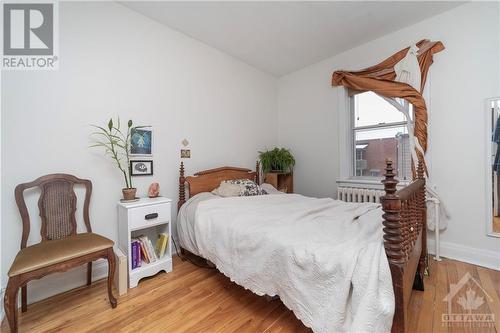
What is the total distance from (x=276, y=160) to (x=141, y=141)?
1.97m

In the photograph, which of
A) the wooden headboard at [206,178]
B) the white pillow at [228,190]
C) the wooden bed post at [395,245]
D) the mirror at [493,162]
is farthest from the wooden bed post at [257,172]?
the mirror at [493,162]

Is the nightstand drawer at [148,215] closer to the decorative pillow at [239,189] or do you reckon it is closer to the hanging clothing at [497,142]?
the decorative pillow at [239,189]

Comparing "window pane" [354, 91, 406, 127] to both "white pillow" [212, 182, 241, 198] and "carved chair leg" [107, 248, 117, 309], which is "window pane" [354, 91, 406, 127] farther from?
"carved chair leg" [107, 248, 117, 309]

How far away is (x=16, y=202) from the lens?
1575 millimetres

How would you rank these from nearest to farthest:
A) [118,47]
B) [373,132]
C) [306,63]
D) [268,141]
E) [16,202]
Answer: [16,202] < [118,47] < [373,132] < [306,63] < [268,141]

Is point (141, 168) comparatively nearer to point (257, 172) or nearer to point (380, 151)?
point (257, 172)

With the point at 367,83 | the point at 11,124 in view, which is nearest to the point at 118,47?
the point at 11,124

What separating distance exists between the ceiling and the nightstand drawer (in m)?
2.03

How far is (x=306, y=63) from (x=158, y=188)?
2897 mm

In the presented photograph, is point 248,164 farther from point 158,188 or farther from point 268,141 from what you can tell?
point 158,188

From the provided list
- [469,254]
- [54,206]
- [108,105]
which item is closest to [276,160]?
[108,105]

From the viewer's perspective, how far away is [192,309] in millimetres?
1575

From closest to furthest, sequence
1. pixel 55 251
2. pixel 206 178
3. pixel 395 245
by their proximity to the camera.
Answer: pixel 395 245, pixel 55 251, pixel 206 178

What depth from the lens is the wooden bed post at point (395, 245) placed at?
974 millimetres
